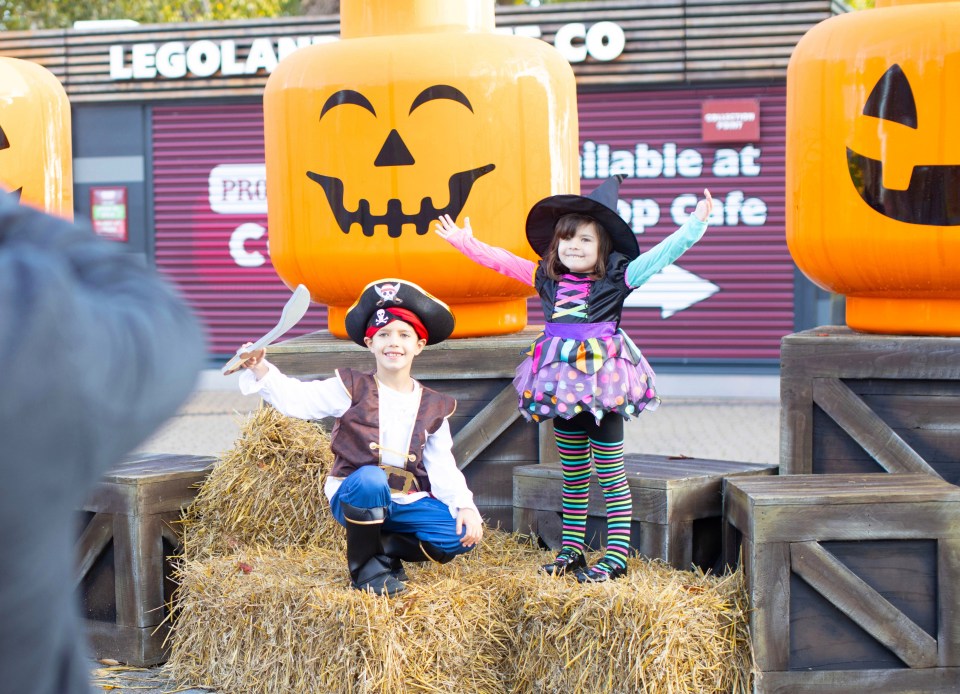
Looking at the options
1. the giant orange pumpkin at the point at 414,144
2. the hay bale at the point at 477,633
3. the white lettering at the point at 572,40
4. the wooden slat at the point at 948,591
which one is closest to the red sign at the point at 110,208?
the white lettering at the point at 572,40

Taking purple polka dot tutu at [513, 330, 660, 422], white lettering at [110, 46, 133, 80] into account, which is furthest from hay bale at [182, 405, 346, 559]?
white lettering at [110, 46, 133, 80]

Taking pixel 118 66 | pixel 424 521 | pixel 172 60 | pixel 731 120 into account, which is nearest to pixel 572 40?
pixel 731 120

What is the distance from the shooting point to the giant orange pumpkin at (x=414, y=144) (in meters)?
4.64

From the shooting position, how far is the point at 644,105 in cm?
1116

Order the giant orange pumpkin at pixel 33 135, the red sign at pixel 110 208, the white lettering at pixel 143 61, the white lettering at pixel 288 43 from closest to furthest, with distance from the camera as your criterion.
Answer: the giant orange pumpkin at pixel 33 135, the white lettering at pixel 288 43, the white lettering at pixel 143 61, the red sign at pixel 110 208

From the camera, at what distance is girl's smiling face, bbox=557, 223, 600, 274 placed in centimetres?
389

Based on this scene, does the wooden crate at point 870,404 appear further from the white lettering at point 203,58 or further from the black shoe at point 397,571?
the white lettering at point 203,58

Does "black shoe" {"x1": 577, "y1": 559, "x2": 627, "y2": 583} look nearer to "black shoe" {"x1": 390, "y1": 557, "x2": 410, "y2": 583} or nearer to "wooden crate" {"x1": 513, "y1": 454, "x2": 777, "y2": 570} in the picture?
"wooden crate" {"x1": 513, "y1": 454, "x2": 777, "y2": 570}

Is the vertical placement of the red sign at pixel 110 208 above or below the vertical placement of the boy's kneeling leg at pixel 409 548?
above

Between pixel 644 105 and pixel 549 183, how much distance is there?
6.70 m

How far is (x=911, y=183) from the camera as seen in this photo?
4.21 metres

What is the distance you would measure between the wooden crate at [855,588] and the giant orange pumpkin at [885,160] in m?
1.01

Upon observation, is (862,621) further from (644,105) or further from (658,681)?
(644,105)

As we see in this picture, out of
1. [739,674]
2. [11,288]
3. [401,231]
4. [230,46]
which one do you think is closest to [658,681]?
[739,674]
